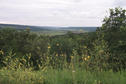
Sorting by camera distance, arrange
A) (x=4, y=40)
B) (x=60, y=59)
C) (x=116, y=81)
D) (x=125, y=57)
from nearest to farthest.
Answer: (x=116, y=81) < (x=60, y=59) < (x=125, y=57) < (x=4, y=40)

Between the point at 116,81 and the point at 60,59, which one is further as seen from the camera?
the point at 60,59

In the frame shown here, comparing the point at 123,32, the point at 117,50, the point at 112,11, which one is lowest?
the point at 117,50

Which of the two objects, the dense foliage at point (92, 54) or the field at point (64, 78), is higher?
the dense foliage at point (92, 54)

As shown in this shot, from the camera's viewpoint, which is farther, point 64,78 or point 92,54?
point 92,54

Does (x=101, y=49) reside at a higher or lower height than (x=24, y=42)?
higher

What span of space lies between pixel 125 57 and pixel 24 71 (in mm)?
3060

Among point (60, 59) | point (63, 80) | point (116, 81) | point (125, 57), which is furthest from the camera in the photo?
point (125, 57)

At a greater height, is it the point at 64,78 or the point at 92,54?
the point at 92,54

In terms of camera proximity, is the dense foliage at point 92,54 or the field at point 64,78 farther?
the dense foliage at point 92,54

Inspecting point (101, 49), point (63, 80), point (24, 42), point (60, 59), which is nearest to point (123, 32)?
point (101, 49)

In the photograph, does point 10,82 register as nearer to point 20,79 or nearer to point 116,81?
point 20,79

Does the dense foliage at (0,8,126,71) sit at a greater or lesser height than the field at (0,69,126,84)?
greater

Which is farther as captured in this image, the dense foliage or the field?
the dense foliage

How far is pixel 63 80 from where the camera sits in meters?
2.65
